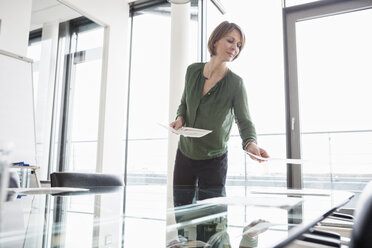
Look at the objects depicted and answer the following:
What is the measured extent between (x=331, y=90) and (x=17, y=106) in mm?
2817

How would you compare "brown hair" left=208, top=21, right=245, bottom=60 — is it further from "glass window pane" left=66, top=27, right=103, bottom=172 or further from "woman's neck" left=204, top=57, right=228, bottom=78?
"glass window pane" left=66, top=27, right=103, bottom=172

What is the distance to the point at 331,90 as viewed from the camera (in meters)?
2.86

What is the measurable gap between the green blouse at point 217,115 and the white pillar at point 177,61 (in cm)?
162

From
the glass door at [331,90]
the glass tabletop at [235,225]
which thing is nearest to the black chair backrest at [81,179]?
the glass tabletop at [235,225]

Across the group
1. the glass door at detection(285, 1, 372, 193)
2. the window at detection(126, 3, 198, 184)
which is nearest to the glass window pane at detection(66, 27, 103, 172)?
the window at detection(126, 3, 198, 184)

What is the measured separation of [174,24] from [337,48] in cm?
163

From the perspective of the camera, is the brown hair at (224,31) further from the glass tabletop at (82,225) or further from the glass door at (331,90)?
the glass door at (331,90)

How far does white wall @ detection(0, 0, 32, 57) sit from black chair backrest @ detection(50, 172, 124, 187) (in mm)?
1967

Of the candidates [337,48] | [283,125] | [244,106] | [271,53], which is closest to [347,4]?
[337,48]

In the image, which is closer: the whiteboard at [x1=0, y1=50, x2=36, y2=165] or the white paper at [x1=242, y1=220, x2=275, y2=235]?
the white paper at [x1=242, y1=220, x2=275, y2=235]

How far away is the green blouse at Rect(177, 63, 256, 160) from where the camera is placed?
5.26 ft

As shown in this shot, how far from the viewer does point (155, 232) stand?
0.53 meters

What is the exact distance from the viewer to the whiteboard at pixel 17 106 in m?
2.80

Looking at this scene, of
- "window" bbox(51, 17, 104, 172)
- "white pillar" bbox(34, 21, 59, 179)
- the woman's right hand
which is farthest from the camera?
"window" bbox(51, 17, 104, 172)
